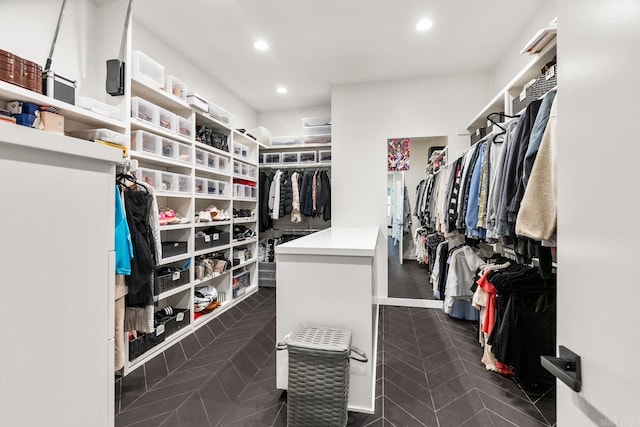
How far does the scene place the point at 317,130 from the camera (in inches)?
162

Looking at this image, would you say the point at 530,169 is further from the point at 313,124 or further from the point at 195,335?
the point at 313,124

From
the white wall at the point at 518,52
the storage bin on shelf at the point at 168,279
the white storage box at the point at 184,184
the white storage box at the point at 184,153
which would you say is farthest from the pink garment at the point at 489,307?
the white storage box at the point at 184,153

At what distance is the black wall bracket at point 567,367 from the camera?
476 millimetres

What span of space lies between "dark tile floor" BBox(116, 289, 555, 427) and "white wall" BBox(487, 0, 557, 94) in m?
2.67

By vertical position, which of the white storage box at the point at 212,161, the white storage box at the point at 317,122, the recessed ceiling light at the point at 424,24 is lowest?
the white storage box at the point at 212,161

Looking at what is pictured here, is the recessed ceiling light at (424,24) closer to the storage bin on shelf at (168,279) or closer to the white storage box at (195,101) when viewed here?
the white storage box at (195,101)

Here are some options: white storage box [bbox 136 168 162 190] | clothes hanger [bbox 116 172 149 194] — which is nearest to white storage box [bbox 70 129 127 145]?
clothes hanger [bbox 116 172 149 194]

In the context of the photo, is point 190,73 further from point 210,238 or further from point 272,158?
point 210,238

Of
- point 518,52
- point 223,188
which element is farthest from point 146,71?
point 518,52

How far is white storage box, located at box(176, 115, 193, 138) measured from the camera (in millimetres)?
2652

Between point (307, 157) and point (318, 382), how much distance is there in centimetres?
336

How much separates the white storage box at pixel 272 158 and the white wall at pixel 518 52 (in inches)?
118

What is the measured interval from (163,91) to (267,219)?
2.33m

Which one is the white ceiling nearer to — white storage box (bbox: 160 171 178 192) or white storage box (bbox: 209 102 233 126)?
white storage box (bbox: 209 102 233 126)
